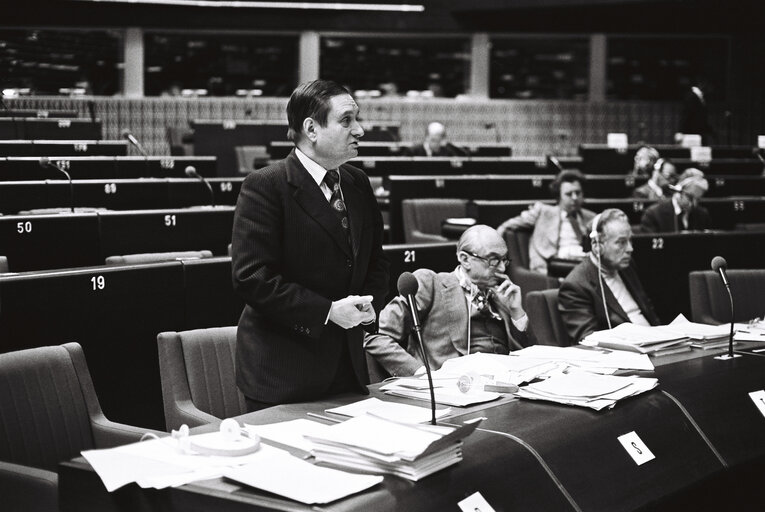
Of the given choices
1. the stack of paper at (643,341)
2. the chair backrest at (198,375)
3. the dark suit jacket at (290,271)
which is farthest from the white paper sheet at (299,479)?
the stack of paper at (643,341)

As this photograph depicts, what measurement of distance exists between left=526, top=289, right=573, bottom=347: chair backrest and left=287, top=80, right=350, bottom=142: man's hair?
6.79ft

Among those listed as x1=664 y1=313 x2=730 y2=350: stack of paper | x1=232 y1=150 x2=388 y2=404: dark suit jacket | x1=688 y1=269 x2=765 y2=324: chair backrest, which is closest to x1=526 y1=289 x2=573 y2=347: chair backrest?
x1=664 y1=313 x2=730 y2=350: stack of paper

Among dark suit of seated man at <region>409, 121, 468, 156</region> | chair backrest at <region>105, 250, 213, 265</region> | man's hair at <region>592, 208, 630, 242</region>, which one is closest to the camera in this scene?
man's hair at <region>592, 208, 630, 242</region>

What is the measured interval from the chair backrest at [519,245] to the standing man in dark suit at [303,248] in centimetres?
408

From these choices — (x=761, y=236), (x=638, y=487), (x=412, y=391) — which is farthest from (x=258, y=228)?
A: (x=761, y=236)

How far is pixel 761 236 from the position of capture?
6363 mm

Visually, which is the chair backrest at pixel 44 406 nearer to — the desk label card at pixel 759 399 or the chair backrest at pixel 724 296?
the desk label card at pixel 759 399

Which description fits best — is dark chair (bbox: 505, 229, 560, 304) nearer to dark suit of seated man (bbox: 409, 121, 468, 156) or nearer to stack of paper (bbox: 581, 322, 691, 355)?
stack of paper (bbox: 581, 322, 691, 355)

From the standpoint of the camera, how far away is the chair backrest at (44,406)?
293cm

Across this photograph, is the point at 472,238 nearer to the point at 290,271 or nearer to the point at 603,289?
the point at 603,289

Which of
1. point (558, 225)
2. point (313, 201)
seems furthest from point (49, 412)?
point (558, 225)

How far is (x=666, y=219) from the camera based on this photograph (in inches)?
309

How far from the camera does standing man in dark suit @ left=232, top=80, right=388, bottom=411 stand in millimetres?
2676

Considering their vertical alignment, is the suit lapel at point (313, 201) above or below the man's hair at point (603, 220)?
above
